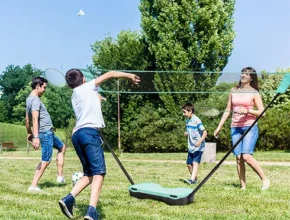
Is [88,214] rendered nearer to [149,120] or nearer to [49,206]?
[49,206]

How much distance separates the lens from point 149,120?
31.9 meters

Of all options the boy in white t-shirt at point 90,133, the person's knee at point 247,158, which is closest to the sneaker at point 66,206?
the boy in white t-shirt at point 90,133

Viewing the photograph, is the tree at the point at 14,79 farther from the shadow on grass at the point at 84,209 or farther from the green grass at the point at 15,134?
the shadow on grass at the point at 84,209

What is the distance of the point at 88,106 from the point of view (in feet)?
18.1

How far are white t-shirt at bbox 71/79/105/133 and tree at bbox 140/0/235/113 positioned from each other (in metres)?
26.2

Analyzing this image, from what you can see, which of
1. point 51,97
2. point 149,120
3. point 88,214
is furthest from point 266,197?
point 51,97

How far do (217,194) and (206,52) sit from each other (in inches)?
1016

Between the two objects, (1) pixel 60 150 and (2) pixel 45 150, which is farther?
(1) pixel 60 150

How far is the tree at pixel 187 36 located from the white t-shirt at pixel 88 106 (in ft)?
86.0

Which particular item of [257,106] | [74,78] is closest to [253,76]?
[257,106]

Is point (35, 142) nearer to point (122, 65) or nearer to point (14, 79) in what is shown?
point (122, 65)

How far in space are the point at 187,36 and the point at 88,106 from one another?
27.6 m

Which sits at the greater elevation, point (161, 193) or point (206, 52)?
point (206, 52)

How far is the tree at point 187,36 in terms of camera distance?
32344 mm
